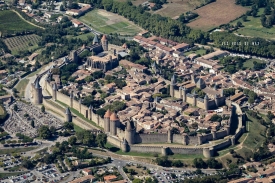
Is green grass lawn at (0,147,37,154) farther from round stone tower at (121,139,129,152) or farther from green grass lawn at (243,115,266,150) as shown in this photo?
green grass lawn at (243,115,266,150)

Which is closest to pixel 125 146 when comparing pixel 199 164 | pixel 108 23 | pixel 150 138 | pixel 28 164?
pixel 150 138

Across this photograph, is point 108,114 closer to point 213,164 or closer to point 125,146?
point 125,146

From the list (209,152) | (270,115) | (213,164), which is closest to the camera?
(213,164)

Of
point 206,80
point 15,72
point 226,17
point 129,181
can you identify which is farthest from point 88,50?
point 129,181

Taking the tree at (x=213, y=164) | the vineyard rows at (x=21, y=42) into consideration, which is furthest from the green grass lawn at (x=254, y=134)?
the vineyard rows at (x=21, y=42)

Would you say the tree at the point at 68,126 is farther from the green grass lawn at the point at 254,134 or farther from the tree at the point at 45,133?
the green grass lawn at the point at 254,134

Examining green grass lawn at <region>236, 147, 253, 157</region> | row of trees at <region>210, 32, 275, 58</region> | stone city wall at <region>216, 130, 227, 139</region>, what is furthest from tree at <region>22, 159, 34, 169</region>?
row of trees at <region>210, 32, 275, 58</region>
